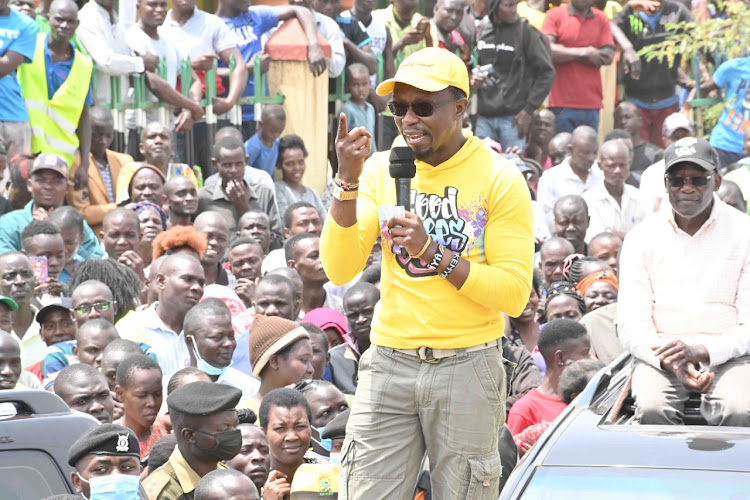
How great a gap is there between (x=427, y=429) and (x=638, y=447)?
705 mm

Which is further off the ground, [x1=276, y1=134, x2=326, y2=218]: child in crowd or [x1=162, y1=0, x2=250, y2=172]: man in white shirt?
[x1=162, y1=0, x2=250, y2=172]: man in white shirt

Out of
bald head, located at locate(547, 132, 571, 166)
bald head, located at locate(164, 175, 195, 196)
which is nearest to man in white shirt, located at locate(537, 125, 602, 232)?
bald head, located at locate(547, 132, 571, 166)

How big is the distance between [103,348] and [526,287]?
383 centimetres

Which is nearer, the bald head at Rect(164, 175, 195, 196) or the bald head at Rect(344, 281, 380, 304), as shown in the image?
the bald head at Rect(344, 281, 380, 304)

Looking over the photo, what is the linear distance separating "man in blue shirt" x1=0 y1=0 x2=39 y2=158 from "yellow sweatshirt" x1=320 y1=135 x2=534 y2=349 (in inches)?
251

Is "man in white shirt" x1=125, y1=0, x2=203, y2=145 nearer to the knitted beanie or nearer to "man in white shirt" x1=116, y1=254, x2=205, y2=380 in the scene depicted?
"man in white shirt" x1=116, y1=254, x2=205, y2=380

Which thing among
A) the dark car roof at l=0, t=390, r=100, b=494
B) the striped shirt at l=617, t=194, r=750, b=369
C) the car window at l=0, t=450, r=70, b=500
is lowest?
the car window at l=0, t=450, r=70, b=500

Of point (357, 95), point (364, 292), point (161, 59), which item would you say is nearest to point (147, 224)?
point (161, 59)

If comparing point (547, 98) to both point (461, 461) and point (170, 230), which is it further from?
point (461, 461)

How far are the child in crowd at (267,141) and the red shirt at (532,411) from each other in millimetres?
5359

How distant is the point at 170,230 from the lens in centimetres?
1025

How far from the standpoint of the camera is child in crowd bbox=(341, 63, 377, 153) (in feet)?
45.4

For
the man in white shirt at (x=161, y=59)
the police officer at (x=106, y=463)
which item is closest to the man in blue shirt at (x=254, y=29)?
the man in white shirt at (x=161, y=59)

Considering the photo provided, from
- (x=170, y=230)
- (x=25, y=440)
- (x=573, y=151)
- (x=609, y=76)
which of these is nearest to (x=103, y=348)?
(x=170, y=230)
